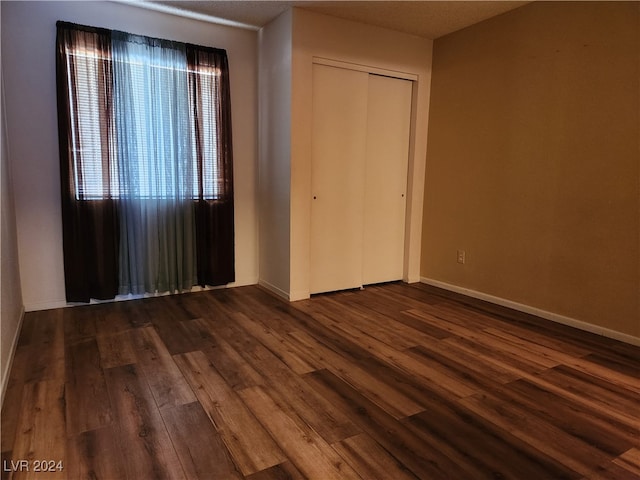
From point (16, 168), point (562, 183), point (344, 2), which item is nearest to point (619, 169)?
point (562, 183)

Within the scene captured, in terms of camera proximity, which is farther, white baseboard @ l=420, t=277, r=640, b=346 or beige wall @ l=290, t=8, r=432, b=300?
beige wall @ l=290, t=8, r=432, b=300

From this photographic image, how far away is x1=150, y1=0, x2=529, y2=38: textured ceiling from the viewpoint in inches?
129

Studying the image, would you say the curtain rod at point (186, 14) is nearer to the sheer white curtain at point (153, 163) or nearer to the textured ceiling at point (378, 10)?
the textured ceiling at point (378, 10)

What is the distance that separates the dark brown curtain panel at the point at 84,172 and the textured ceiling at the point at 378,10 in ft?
2.33

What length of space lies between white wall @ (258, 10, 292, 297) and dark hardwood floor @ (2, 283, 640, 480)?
772 mm

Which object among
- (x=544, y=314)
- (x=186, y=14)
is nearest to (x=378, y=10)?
(x=186, y=14)

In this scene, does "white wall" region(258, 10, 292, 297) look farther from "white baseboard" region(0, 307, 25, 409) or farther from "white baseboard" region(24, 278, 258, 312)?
"white baseboard" region(0, 307, 25, 409)

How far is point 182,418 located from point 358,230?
2539 millimetres

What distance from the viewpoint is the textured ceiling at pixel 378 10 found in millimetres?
3270

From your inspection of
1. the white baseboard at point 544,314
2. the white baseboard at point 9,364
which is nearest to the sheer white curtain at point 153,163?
the white baseboard at point 9,364

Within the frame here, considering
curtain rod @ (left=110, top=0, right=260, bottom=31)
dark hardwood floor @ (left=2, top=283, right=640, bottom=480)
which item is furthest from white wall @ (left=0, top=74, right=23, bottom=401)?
curtain rod @ (left=110, top=0, right=260, bottom=31)

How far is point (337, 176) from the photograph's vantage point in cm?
380

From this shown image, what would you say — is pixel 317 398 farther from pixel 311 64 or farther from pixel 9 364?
pixel 311 64

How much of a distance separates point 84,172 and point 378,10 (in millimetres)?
2749
